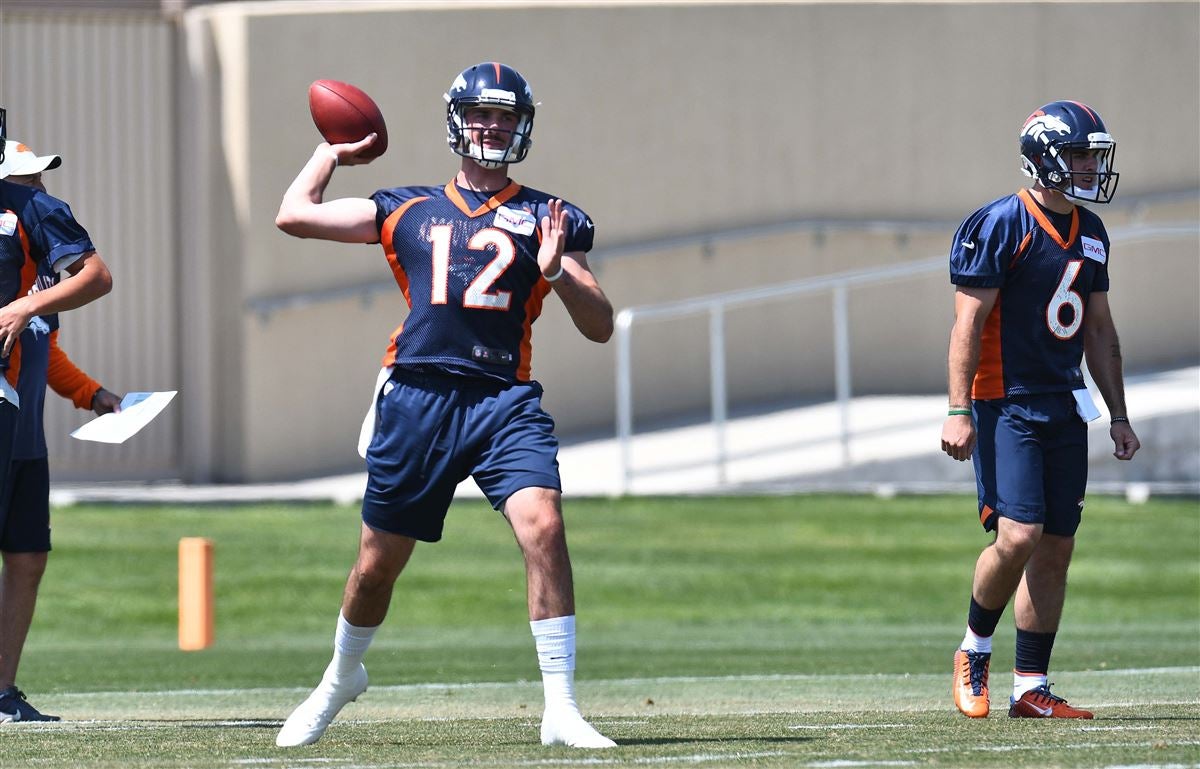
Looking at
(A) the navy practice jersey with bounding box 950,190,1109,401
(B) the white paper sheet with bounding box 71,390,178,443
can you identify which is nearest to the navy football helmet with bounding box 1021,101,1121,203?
(A) the navy practice jersey with bounding box 950,190,1109,401

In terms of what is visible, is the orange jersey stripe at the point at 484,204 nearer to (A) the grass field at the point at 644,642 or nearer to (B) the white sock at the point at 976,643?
(A) the grass field at the point at 644,642

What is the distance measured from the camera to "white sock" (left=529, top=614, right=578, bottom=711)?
6570 mm

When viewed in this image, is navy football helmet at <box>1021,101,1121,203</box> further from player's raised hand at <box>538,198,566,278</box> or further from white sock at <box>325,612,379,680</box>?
white sock at <box>325,612,379,680</box>

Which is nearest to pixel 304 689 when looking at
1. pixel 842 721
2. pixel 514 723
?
pixel 514 723

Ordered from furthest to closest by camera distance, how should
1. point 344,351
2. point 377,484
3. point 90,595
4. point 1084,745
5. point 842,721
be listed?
point 344,351 < point 90,595 < point 842,721 < point 377,484 < point 1084,745

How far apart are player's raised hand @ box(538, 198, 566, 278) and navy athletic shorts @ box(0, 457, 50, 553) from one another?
2.41m

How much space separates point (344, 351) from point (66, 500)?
2.80 m

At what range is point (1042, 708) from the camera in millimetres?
7789

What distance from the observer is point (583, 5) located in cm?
1919

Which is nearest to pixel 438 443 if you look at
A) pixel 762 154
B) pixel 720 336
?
pixel 720 336

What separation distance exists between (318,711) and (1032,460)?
254cm

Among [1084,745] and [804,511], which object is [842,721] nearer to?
Answer: [1084,745]

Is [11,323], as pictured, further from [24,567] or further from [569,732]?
[569,732]

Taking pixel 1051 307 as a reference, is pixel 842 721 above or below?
below
